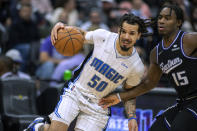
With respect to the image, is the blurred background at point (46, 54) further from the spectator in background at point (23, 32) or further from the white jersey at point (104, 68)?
the white jersey at point (104, 68)

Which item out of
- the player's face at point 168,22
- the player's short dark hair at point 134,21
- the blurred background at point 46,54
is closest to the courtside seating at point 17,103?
the blurred background at point 46,54

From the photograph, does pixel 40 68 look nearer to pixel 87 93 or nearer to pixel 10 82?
pixel 10 82

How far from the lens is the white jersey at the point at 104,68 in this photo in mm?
5367

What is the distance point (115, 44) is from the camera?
17.7 ft

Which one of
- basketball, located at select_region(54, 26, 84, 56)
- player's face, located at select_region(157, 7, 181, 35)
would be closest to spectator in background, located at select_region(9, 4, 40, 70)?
basketball, located at select_region(54, 26, 84, 56)

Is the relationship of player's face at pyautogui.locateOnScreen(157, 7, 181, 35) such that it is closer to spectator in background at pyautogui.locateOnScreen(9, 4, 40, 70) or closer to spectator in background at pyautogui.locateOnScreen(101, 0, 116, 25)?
spectator in background at pyautogui.locateOnScreen(101, 0, 116, 25)

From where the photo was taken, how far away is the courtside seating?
712cm

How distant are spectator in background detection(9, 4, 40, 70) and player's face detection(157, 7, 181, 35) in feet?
16.7

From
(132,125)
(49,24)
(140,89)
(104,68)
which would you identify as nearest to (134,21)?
(104,68)

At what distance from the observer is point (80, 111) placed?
5484 mm

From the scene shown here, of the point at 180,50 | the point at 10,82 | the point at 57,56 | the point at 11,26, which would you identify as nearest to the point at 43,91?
the point at 10,82

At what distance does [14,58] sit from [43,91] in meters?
1.00

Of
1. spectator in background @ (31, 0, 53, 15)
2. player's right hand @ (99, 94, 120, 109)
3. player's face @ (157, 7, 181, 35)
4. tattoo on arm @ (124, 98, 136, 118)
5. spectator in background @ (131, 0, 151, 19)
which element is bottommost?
tattoo on arm @ (124, 98, 136, 118)

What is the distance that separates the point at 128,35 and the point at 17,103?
317 centimetres
